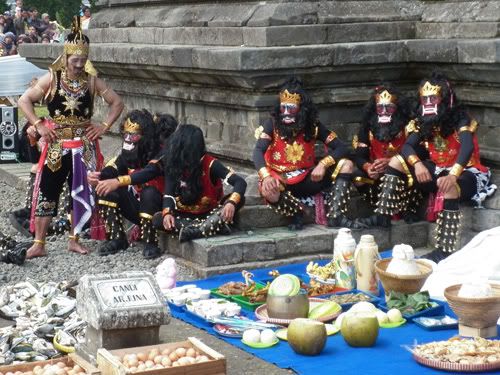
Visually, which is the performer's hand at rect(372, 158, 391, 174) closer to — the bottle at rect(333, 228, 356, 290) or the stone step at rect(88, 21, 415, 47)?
the stone step at rect(88, 21, 415, 47)

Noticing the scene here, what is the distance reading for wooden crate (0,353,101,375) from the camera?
18.7ft

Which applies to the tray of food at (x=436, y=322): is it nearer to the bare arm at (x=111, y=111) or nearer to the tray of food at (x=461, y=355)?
the tray of food at (x=461, y=355)

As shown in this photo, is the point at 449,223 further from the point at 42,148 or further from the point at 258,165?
the point at 42,148

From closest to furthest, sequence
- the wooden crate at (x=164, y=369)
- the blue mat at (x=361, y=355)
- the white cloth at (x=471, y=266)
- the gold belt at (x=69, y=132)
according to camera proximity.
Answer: the wooden crate at (x=164, y=369) → the blue mat at (x=361, y=355) → the white cloth at (x=471, y=266) → the gold belt at (x=69, y=132)

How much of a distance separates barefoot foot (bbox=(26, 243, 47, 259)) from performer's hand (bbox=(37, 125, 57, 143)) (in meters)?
0.79

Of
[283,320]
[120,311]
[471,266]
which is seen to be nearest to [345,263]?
[471,266]

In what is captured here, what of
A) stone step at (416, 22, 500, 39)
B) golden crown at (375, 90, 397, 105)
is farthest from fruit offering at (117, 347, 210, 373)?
stone step at (416, 22, 500, 39)

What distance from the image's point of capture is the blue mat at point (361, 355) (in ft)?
19.7

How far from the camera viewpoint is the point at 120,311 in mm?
5844

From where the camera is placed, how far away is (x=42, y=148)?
30.2 feet

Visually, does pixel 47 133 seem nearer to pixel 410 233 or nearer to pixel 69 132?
pixel 69 132

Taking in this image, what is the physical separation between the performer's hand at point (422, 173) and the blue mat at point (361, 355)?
1979 mm

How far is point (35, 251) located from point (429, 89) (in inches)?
124

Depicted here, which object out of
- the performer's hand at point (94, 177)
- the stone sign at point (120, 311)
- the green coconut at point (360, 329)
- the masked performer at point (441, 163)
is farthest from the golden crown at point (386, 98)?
the stone sign at point (120, 311)
